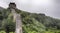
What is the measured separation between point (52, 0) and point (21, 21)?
2.00 metres

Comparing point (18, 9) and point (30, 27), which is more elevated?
point (18, 9)

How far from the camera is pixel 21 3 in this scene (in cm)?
759

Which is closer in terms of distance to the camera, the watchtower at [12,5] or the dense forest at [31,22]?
the dense forest at [31,22]

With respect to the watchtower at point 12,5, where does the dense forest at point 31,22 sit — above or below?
below

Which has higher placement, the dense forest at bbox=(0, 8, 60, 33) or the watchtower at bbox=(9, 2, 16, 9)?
the watchtower at bbox=(9, 2, 16, 9)

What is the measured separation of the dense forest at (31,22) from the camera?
6877 millimetres

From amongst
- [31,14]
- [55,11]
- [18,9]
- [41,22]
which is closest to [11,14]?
[18,9]

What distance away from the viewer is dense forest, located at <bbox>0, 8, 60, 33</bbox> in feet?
22.6

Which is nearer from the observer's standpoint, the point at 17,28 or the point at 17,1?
the point at 17,28

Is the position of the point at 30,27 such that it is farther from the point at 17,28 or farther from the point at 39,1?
the point at 39,1

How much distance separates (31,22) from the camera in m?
7.21

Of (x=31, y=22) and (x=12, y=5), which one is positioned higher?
(x=12, y=5)

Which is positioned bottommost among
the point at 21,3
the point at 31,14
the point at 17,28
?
the point at 17,28

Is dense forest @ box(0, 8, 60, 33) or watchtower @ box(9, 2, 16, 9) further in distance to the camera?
watchtower @ box(9, 2, 16, 9)
